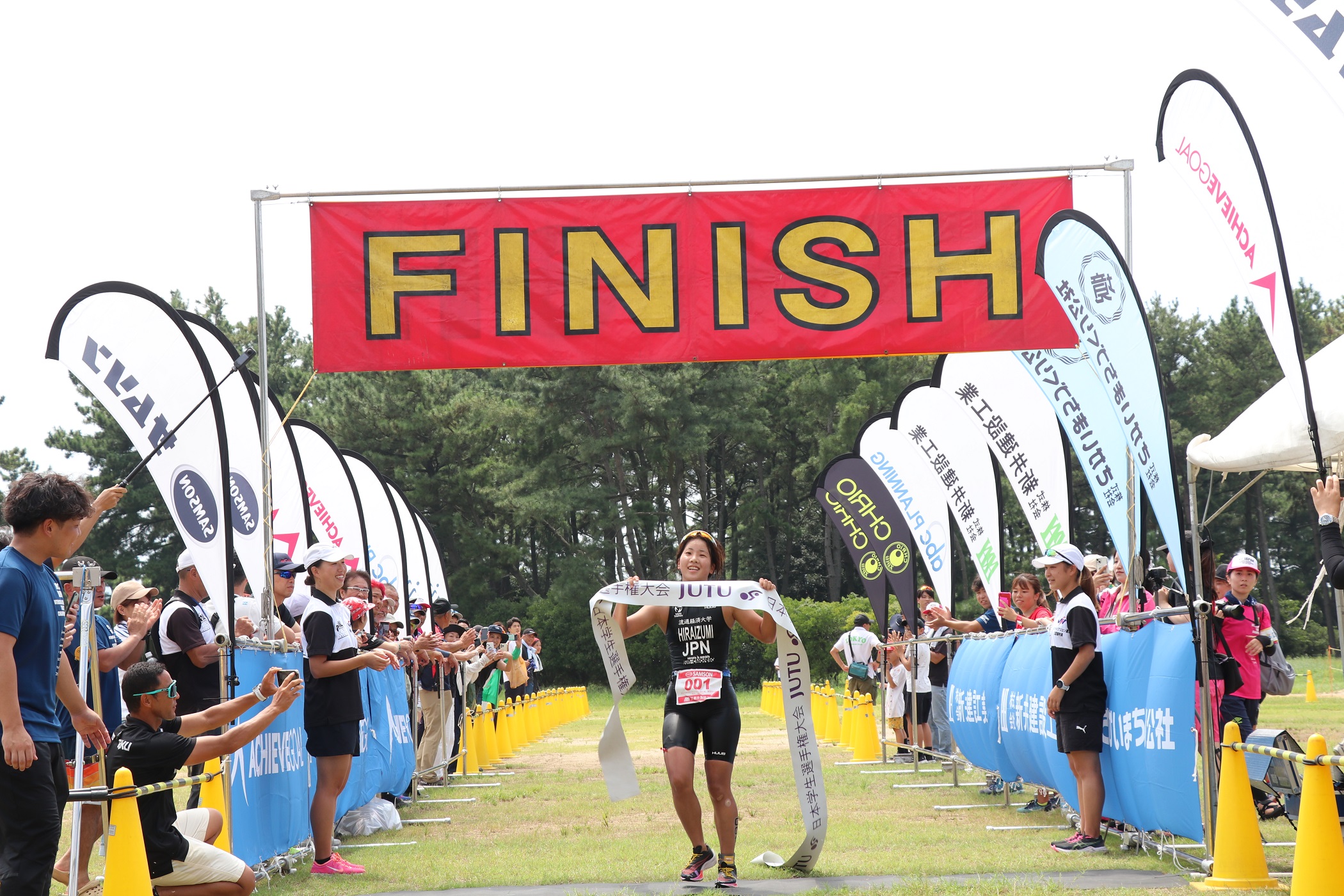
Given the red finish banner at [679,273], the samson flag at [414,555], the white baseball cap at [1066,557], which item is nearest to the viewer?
the white baseball cap at [1066,557]

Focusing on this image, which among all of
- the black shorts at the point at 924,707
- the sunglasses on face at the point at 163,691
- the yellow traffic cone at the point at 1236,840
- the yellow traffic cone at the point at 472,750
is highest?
the sunglasses on face at the point at 163,691

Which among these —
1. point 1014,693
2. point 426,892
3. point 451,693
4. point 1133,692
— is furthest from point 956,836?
point 451,693

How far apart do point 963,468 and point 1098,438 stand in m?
5.23

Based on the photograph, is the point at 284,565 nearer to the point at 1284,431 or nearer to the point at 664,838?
the point at 664,838

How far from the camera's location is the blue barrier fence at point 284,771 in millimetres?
7434

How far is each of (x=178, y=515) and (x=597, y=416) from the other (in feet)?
151

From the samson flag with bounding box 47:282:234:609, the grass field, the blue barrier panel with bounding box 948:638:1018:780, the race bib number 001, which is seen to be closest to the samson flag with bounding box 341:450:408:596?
the grass field

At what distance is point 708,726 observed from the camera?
7.31 m

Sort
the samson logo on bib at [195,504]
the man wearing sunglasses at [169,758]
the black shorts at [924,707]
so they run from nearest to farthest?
1. the man wearing sunglasses at [169,758]
2. the samson logo on bib at [195,504]
3. the black shorts at [924,707]

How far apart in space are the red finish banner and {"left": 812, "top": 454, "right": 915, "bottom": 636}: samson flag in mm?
5524

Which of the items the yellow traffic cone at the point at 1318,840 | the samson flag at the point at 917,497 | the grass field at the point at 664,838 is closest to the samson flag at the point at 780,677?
the grass field at the point at 664,838

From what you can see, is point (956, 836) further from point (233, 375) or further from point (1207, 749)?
point (233, 375)

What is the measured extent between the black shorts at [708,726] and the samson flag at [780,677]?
0.95 ft

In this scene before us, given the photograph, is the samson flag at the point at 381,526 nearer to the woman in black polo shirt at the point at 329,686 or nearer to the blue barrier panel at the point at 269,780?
the blue barrier panel at the point at 269,780
